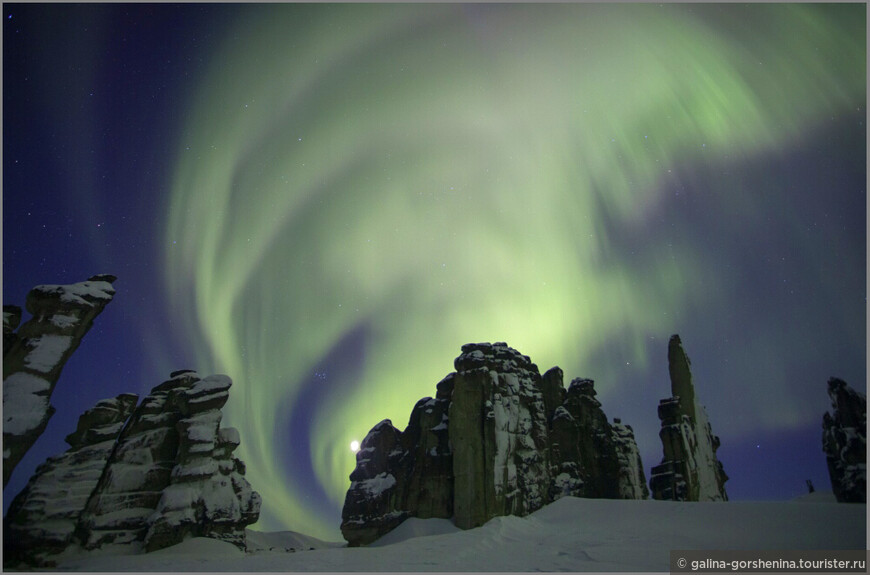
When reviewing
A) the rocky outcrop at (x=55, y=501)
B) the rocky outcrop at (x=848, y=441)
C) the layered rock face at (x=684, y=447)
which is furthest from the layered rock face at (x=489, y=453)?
the rocky outcrop at (x=55, y=501)

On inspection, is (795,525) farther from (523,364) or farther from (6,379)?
(6,379)

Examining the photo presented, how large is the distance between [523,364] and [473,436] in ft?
43.7

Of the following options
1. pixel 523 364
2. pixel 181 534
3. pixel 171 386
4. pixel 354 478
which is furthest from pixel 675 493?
pixel 171 386

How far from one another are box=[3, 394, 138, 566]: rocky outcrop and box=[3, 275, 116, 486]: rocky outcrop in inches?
169

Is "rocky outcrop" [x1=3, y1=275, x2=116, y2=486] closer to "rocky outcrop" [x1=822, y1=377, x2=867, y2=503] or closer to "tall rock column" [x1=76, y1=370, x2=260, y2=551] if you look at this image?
"tall rock column" [x1=76, y1=370, x2=260, y2=551]

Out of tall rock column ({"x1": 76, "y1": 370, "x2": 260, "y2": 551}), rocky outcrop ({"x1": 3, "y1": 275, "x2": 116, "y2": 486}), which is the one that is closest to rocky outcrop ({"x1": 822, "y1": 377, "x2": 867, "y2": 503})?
tall rock column ({"x1": 76, "y1": 370, "x2": 260, "y2": 551})

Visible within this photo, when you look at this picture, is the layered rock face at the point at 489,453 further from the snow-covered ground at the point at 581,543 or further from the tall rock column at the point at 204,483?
the tall rock column at the point at 204,483

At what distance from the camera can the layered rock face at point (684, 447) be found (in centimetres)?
5856

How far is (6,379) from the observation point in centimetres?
3030

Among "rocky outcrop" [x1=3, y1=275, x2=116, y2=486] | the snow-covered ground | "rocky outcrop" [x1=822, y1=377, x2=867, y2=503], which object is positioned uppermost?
"rocky outcrop" [x1=3, y1=275, x2=116, y2=486]

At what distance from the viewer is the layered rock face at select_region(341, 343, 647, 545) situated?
47.6 m

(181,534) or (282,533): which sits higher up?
(181,534)

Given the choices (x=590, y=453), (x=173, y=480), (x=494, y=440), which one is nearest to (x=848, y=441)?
(x=590, y=453)

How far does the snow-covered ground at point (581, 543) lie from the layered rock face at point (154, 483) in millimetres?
2047
